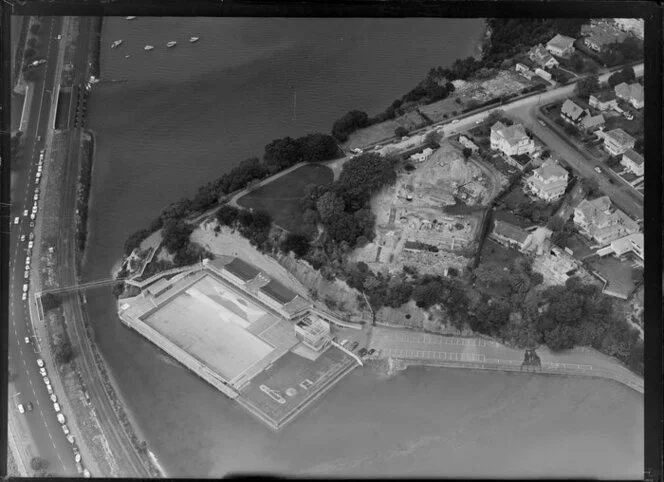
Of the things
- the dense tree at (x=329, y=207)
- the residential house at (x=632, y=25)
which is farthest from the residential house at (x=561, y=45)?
the dense tree at (x=329, y=207)

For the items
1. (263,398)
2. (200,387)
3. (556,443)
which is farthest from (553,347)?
(200,387)

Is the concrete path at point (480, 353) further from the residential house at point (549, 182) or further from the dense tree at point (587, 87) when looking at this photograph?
the dense tree at point (587, 87)

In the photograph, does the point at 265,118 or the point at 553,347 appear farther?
the point at 265,118

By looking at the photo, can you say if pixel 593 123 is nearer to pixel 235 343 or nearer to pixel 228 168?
pixel 228 168

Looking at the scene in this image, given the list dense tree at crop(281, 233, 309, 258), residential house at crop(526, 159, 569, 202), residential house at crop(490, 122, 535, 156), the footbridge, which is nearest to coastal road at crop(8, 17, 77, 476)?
the footbridge

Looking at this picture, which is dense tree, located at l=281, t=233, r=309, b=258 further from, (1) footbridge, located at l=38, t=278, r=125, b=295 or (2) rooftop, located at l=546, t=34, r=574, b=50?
(2) rooftop, located at l=546, t=34, r=574, b=50

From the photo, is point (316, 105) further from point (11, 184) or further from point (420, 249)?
point (11, 184)
